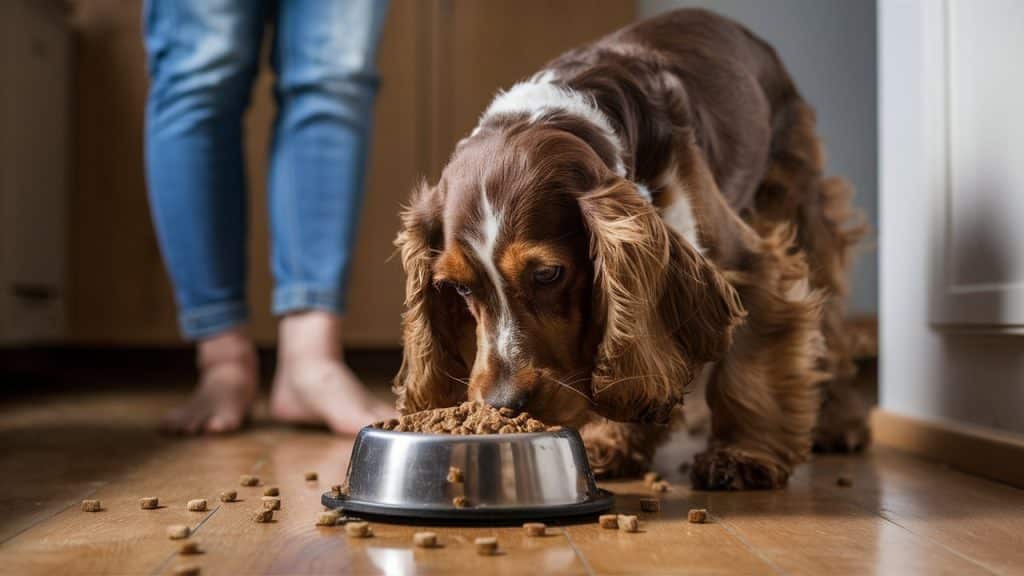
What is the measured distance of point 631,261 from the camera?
5.27ft

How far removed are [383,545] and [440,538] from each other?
0.24 ft

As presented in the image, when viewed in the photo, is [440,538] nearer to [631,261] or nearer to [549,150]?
[631,261]

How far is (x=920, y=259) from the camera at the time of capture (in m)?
2.38

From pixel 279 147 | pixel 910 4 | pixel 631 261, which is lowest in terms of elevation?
pixel 631 261

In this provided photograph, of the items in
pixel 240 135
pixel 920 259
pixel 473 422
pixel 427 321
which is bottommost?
pixel 473 422

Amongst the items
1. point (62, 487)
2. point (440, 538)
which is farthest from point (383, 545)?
point (62, 487)

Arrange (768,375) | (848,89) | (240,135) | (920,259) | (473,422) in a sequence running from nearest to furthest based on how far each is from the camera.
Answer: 1. (473,422)
2. (768,375)
3. (920,259)
4. (240,135)
5. (848,89)

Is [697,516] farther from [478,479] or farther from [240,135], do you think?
[240,135]

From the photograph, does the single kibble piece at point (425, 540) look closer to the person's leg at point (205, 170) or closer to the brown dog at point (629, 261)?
the brown dog at point (629, 261)

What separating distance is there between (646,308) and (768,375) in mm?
405

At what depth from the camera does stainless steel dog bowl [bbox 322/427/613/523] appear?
1.43m

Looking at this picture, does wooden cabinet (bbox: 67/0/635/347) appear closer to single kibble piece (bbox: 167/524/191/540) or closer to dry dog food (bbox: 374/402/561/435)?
dry dog food (bbox: 374/402/561/435)

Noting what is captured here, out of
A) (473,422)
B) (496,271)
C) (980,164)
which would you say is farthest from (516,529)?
(980,164)

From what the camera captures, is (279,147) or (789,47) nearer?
(279,147)
